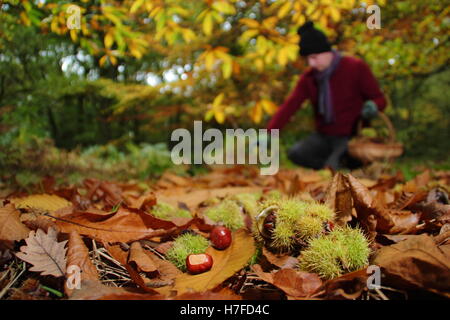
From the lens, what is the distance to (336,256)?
0.79 m

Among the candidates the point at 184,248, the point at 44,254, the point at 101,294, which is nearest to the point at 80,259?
the point at 44,254

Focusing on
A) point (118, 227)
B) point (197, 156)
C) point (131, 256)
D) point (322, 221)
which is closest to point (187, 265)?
point (131, 256)

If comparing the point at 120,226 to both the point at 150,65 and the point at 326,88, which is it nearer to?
the point at 326,88

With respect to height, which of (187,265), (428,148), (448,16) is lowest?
(428,148)

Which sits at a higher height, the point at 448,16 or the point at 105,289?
the point at 448,16

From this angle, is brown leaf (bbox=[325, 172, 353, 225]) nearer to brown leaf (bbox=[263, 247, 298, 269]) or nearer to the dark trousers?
brown leaf (bbox=[263, 247, 298, 269])

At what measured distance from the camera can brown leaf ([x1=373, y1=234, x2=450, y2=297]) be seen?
2.28 feet

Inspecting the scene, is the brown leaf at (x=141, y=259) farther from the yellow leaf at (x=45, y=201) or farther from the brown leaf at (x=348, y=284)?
the yellow leaf at (x=45, y=201)

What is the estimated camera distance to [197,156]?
570 cm

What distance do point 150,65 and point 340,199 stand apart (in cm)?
464

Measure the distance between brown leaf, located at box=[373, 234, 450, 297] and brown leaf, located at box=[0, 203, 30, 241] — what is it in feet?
3.12

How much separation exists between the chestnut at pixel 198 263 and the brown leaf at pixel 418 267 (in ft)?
1.44

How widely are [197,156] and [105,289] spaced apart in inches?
196

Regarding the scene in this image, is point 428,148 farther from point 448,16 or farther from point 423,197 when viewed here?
→ point 423,197
